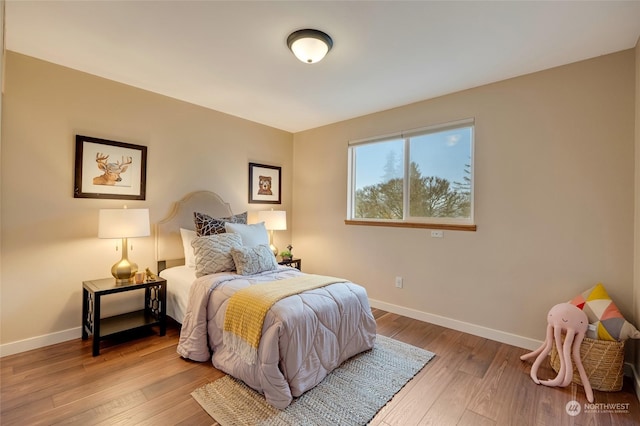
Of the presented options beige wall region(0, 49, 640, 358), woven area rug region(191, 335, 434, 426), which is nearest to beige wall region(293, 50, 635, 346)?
beige wall region(0, 49, 640, 358)

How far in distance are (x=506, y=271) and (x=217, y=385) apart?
258cm

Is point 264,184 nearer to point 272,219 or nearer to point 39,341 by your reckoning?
point 272,219

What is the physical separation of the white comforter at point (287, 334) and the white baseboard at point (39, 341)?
1.09 m

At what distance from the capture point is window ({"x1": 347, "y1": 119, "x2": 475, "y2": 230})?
127 inches

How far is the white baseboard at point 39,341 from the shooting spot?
8.36 ft

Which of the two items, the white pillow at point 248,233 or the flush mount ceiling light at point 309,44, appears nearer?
the flush mount ceiling light at point 309,44

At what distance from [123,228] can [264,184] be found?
6.40ft

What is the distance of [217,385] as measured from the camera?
7.22ft

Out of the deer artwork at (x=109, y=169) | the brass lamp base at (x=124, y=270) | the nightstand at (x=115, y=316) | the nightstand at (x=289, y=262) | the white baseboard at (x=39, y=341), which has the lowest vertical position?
the white baseboard at (x=39, y=341)

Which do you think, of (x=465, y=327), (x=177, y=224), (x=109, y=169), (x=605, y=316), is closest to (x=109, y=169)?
(x=109, y=169)

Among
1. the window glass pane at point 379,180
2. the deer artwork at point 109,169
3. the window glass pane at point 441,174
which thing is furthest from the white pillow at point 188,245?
the window glass pane at point 441,174

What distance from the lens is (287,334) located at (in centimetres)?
204

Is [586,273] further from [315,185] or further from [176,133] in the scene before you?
[176,133]

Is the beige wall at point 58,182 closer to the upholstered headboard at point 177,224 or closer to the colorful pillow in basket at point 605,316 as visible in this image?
the upholstered headboard at point 177,224
